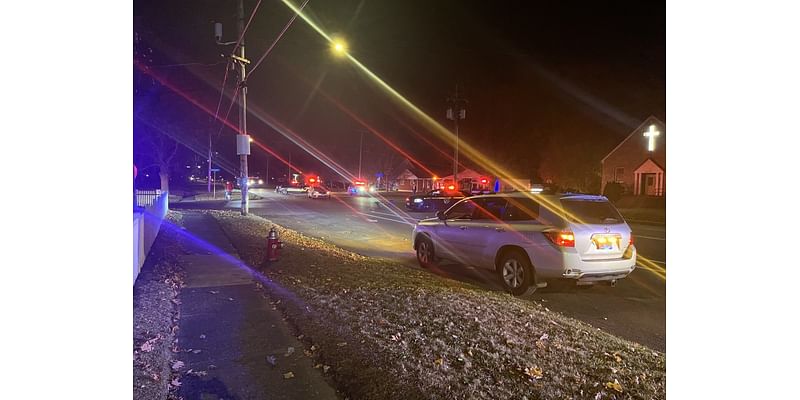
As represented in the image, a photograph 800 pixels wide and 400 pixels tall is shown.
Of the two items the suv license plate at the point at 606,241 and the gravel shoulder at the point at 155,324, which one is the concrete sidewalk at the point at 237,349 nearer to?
the gravel shoulder at the point at 155,324

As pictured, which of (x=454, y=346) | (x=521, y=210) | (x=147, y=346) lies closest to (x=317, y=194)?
(x=521, y=210)

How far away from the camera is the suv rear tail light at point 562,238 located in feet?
20.2

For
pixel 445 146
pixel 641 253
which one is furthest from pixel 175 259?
pixel 445 146

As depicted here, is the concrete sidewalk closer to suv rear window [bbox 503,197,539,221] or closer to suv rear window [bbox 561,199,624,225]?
suv rear window [bbox 503,197,539,221]

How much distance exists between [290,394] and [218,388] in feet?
2.06

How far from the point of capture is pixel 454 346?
4328 millimetres

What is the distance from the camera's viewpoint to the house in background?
30630mm

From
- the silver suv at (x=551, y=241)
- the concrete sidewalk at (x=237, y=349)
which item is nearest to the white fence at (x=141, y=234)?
the concrete sidewalk at (x=237, y=349)

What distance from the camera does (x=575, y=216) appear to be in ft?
20.8

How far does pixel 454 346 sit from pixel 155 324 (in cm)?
325

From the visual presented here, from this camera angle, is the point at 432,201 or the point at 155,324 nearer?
the point at 155,324

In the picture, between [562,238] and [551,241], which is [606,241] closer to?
[562,238]

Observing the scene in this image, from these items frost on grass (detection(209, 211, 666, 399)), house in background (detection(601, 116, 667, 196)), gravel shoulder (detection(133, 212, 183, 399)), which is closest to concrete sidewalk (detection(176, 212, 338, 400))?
gravel shoulder (detection(133, 212, 183, 399))

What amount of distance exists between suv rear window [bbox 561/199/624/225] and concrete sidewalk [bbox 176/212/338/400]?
159 inches
